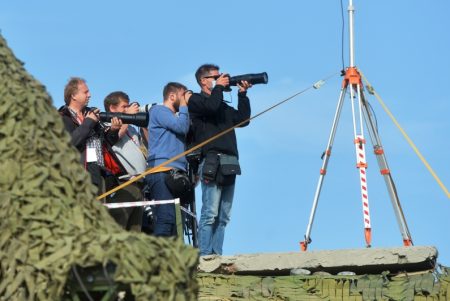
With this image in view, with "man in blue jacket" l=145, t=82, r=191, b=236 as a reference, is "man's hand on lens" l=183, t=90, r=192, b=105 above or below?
above

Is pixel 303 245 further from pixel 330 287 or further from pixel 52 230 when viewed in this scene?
pixel 52 230

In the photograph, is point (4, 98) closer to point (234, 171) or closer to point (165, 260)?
point (165, 260)

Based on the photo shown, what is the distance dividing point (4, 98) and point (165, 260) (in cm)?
107

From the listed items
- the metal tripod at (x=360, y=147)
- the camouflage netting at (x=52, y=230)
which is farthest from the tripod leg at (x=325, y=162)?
the camouflage netting at (x=52, y=230)

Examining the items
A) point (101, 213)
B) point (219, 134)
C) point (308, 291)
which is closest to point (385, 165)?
point (219, 134)

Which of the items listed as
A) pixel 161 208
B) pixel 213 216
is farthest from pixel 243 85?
pixel 161 208

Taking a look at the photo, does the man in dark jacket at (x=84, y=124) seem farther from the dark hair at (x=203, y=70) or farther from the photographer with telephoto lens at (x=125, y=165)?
the dark hair at (x=203, y=70)

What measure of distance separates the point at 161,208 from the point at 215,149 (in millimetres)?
942

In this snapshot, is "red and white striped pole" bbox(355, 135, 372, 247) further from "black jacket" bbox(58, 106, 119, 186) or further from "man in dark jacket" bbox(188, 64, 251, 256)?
"black jacket" bbox(58, 106, 119, 186)

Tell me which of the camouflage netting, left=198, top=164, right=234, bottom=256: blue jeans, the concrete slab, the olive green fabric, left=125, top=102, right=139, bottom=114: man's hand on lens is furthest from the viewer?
left=125, top=102, right=139, bottom=114: man's hand on lens

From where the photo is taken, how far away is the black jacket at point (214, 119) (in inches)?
503

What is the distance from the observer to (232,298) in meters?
11.3

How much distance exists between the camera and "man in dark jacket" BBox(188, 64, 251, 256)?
488 inches

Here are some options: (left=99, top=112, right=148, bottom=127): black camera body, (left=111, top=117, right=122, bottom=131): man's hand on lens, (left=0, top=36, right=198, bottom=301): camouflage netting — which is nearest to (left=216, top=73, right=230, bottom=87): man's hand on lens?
(left=99, top=112, right=148, bottom=127): black camera body
